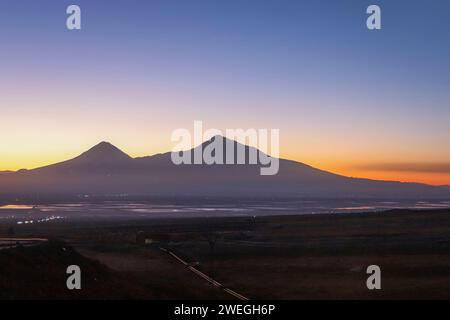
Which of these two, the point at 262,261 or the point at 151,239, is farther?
the point at 151,239

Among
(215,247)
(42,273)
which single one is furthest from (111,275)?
(215,247)

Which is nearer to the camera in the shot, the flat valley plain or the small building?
the flat valley plain

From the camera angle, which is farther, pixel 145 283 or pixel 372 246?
pixel 372 246

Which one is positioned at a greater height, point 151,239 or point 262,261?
point 151,239

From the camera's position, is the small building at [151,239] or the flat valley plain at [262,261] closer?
the flat valley plain at [262,261]
